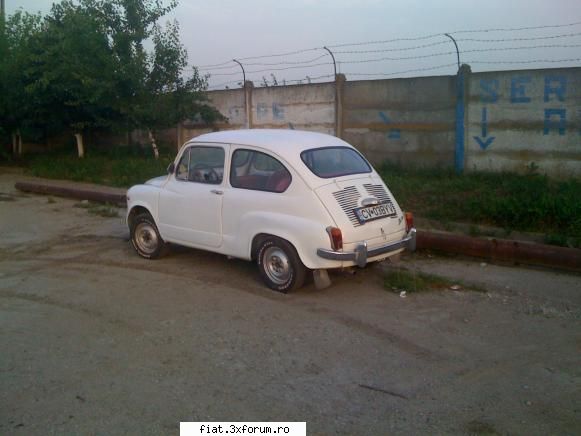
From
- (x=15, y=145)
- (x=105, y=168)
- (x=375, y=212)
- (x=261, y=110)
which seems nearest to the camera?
(x=375, y=212)

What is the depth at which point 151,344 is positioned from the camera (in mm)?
5555

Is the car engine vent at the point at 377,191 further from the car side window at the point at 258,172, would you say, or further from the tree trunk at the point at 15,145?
the tree trunk at the point at 15,145

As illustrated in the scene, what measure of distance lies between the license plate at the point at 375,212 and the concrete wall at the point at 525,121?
6551 millimetres

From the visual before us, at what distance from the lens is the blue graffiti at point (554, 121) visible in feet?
40.1

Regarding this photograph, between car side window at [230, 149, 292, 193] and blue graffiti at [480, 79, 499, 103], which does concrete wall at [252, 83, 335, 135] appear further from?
car side window at [230, 149, 292, 193]

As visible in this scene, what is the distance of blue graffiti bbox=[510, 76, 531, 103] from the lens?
12.6 metres

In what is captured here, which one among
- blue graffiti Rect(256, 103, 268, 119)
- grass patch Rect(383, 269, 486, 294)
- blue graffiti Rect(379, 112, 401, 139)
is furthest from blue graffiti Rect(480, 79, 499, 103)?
grass patch Rect(383, 269, 486, 294)

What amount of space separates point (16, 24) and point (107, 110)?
6.25m

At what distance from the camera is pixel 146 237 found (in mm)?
8672

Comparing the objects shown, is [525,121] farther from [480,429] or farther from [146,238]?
[480,429]

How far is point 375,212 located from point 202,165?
2.30 m

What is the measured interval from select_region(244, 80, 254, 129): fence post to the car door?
969cm

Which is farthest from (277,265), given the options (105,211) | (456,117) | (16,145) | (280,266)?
(16,145)

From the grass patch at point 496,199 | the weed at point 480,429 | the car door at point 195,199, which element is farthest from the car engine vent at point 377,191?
the weed at point 480,429
